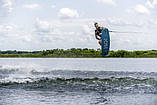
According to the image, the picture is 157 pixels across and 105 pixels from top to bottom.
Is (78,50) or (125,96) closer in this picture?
(125,96)

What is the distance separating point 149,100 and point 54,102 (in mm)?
5007

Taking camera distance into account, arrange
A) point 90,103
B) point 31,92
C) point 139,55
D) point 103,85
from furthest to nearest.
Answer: point 139,55, point 103,85, point 31,92, point 90,103

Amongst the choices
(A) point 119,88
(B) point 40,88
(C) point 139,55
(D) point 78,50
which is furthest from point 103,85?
(C) point 139,55

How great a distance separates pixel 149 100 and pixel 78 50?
362ft

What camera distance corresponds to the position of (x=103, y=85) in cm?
2297

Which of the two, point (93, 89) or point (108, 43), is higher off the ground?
point (108, 43)

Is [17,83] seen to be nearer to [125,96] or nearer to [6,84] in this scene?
[6,84]

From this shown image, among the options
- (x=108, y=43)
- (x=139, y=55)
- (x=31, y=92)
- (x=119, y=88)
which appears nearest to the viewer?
(x=108, y=43)

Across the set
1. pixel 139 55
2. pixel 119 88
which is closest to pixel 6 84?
pixel 119 88

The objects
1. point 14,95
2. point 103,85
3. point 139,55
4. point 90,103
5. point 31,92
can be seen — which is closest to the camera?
point 90,103

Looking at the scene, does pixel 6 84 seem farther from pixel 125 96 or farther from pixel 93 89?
pixel 125 96

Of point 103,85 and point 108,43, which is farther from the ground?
point 108,43

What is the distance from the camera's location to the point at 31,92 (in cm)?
1969

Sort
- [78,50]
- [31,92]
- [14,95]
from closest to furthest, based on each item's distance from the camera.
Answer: [14,95] < [31,92] < [78,50]
